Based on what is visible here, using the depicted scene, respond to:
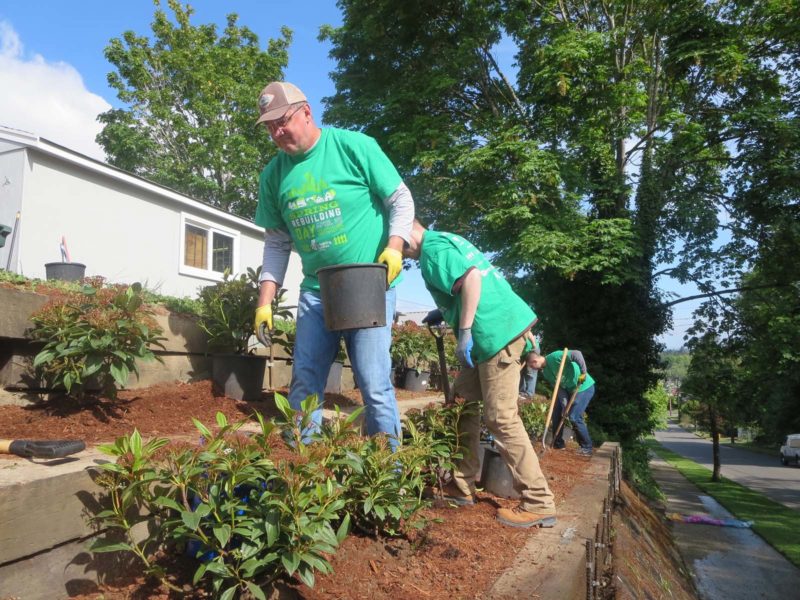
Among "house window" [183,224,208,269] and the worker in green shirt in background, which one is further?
"house window" [183,224,208,269]

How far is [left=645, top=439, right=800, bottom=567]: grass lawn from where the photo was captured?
15901mm

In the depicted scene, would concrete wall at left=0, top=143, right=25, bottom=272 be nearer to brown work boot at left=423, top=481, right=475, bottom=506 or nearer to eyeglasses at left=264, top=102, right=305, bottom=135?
eyeglasses at left=264, top=102, right=305, bottom=135

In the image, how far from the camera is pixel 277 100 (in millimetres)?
2848

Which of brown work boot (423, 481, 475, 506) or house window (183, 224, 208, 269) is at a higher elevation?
house window (183, 224, 208, 269)

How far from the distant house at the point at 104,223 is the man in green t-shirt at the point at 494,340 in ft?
17.3

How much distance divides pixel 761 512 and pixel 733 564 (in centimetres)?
939

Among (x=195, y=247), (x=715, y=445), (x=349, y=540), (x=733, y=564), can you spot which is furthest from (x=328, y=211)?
(x=715, y=445)

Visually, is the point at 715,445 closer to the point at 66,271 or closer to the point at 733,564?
the point at 733,564

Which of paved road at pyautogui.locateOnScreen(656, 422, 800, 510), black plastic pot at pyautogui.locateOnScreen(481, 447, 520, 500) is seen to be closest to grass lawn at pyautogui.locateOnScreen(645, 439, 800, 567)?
paved road at pyautogui.locateOnScreen(656, 422, 800, 510)

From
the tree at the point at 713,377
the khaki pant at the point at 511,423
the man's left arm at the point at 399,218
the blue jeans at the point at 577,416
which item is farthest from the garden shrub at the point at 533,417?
the tree at the point at 713,377

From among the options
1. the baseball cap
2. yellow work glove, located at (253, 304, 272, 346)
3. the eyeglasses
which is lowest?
yellow work glove, located at (253, 304, 272, 346)

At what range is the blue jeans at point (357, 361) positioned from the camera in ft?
8.95

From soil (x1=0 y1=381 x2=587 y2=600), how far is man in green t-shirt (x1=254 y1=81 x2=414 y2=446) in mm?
608

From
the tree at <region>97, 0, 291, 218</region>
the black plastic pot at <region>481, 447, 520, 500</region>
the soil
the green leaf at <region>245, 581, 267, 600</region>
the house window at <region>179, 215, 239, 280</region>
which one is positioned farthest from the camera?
the tree at <region>97, 0, 291, 218</region>
